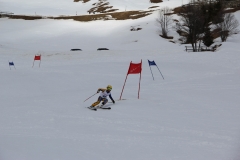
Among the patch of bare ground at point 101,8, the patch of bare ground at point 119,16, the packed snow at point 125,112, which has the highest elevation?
the patch of bare ground at point 101,8

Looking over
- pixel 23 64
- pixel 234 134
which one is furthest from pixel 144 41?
pixel 234 134

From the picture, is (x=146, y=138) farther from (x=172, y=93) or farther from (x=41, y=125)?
(x=172, y=93)

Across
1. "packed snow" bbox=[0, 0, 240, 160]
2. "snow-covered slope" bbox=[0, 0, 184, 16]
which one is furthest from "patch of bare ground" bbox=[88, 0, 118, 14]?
"packed snow" bbox=[0, 0, 240, 160]

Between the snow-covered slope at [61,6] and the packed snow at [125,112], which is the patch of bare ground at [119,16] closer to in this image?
the snow-covered slope at [61,6]

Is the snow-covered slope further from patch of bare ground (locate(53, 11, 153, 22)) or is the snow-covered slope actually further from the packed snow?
the packed snow

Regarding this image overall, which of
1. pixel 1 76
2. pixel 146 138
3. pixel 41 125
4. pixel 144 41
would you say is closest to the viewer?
pixel 146 138

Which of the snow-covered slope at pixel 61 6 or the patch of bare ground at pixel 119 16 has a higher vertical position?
the snow-covered slope at pixel 61 6

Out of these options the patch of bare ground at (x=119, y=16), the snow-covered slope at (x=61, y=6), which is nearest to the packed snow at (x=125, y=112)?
the patch of bare ground at (x=119, y=16)

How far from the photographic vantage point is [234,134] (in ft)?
29.9

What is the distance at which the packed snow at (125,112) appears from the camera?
7.92 metres

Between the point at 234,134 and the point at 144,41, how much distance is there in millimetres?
44264

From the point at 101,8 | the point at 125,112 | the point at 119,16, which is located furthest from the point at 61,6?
the point at 125,112

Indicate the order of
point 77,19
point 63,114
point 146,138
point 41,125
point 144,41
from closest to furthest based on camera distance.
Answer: point 146,138
point 41,125
point 63,114
point 144,41
point 77,19

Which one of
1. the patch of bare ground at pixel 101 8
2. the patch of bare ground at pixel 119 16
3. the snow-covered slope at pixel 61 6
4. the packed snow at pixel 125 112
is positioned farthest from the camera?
the patch of bare ground at pixel 101 8
